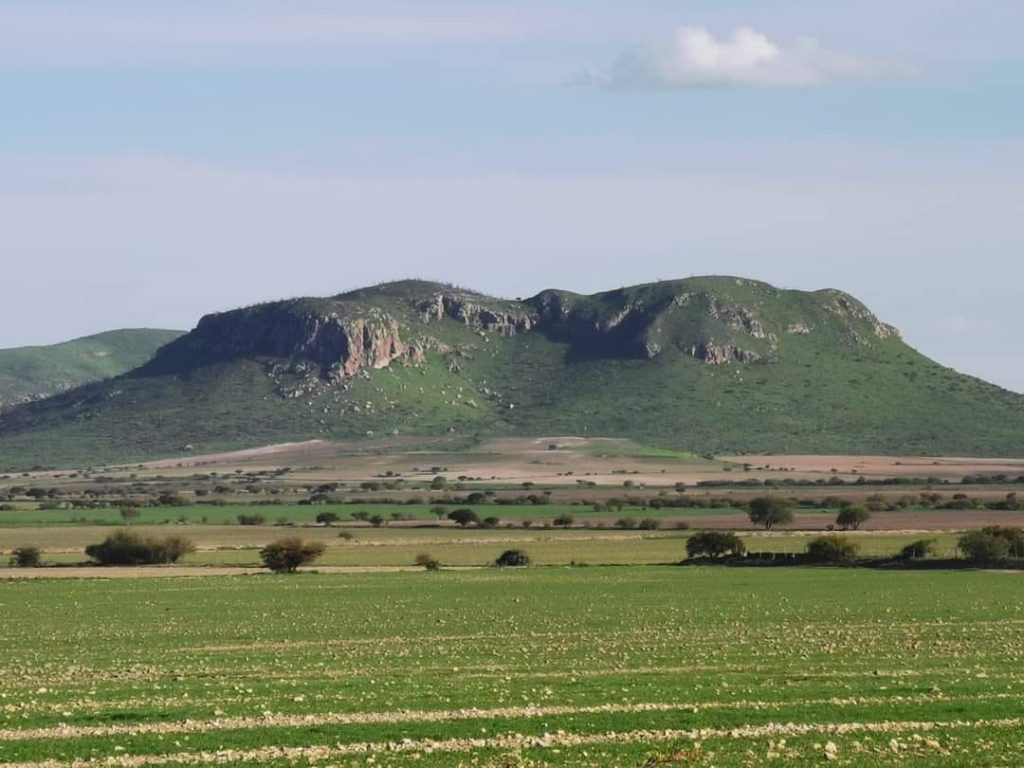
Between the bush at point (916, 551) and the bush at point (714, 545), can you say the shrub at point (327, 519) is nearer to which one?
the bush at point (714, 545)

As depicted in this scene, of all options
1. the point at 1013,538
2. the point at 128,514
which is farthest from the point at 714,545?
the point at 128,514

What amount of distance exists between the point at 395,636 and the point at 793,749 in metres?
19.2

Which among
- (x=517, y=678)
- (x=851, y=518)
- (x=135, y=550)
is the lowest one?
(x=135, y=550)

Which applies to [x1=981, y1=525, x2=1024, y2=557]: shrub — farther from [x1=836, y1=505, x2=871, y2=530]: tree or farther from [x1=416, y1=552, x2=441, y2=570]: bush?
[x1=836, y1=505, x2=871, y2=530]: tree

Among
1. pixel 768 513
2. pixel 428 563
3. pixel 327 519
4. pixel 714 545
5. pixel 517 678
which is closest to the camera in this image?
pixel 517 678

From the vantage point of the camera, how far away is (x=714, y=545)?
255 feet

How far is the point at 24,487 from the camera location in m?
175

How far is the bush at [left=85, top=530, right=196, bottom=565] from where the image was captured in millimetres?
78125

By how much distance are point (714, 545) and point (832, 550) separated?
5811 mm

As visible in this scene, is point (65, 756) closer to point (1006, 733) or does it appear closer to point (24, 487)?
point (1006, 733)

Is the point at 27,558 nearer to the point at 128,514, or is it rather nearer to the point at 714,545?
the point at 714,545

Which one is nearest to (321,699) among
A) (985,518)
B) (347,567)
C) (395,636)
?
(395,636)

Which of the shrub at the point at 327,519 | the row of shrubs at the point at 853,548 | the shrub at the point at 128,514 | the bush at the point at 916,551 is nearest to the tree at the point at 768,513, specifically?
the row of shrubs at the point at 853,548

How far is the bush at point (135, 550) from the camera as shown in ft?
256
